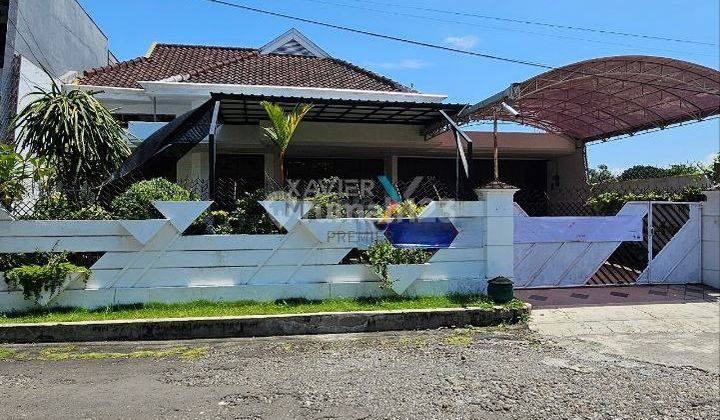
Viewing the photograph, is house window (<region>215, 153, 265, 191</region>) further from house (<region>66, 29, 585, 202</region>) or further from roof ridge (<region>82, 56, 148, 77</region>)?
roof ridge (<region>82, 56, 148, 77</region>)

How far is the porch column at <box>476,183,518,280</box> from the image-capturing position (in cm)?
756

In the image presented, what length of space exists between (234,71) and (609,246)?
940cm

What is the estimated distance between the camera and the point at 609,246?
8930 millimetres

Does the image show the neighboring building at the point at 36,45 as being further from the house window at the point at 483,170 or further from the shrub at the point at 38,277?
the house window at the point at 483,170

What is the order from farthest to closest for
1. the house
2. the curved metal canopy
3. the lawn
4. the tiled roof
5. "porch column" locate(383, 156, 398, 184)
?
"porch column" locate(383, 156, 398, 184)
the tiled roof
the house
the curved metal canopy
the lawn

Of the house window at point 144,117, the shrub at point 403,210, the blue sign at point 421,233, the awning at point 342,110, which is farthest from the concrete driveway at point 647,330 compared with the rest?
the house window at point 144,117

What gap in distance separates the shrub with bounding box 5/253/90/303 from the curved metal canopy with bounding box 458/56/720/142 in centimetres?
737

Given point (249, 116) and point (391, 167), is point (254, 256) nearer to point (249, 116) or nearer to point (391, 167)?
point (249, 116)

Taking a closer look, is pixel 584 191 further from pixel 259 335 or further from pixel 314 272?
Result: pixel 259 335

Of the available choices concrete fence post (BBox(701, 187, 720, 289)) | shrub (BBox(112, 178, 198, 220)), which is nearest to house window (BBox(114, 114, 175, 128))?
shrub (BBox(112, 178, 198, 220))

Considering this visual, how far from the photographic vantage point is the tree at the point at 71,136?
772 cm

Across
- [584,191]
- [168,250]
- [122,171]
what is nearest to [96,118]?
[122,171]

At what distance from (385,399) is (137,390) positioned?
83.2 inches

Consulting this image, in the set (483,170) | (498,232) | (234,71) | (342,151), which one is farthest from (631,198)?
(234,71)
